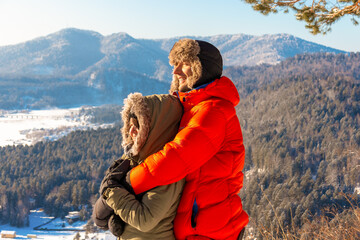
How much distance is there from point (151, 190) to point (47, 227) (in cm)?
5251

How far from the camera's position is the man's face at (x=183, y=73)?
2236 millimetres

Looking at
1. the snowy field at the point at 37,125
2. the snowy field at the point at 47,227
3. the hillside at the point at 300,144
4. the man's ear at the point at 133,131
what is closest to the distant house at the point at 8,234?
the snowy field at the point at 47,227

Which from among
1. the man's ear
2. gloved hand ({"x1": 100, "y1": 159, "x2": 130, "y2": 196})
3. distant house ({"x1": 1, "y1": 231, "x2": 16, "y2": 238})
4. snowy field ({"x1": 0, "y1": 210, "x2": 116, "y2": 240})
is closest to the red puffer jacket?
gloved hand ({"x1": 100, "y1": 159, "x2": 130, "y2": 196})

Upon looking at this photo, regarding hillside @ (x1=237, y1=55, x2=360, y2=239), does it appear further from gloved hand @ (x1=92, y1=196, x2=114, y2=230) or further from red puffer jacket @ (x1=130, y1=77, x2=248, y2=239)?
gloved hand @ (x1=92, y1=196, x2=114, y2=230)

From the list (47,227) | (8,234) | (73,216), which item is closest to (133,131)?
(8,234)

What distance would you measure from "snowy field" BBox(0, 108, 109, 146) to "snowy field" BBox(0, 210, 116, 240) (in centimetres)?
5189

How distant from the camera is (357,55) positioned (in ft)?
516

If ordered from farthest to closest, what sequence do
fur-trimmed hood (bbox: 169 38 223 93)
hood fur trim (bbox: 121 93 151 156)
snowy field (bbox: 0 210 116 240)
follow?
snowy field (bbox: 0 210 116 240) → fur-trimmed hood (bbox: 169 38 223 93) → hood fur trim (bbox: 121 93 151 156)

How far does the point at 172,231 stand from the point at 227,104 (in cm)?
94

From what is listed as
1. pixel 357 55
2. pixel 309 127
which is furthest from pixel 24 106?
pixel 357 55

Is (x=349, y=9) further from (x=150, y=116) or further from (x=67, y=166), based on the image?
(x=67, y=166)

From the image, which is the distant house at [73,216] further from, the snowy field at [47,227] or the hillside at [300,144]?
the hillside at [300,144]

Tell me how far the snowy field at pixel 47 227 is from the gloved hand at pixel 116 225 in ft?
135

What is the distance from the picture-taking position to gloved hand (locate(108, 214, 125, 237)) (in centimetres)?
206
